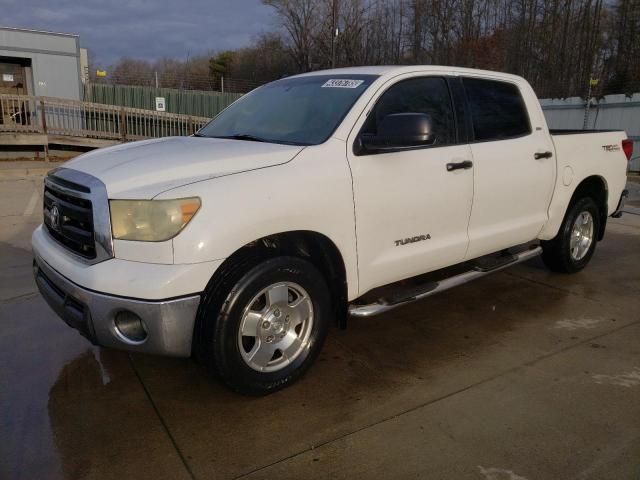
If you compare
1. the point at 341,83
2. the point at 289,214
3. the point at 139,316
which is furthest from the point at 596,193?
the point at 139,316

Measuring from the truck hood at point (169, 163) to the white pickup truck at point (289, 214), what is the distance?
0.04 feet

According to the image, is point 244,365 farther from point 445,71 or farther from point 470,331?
point 445,71

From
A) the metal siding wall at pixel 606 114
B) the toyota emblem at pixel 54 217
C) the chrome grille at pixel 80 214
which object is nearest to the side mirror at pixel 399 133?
the chrome grille at pixel 80 214


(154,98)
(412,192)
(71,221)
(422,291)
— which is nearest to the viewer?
(71,221)

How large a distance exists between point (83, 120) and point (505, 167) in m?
15.5

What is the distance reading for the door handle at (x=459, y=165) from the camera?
3.83 meters

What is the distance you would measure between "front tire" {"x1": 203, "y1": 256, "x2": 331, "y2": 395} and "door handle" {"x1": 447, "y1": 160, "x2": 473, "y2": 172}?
4.15ft

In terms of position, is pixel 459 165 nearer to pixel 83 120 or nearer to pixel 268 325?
pixel 268 325

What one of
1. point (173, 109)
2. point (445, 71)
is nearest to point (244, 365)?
point (445, 71)

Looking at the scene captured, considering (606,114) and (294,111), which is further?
(606,114)

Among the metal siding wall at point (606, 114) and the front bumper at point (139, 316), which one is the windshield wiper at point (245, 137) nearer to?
the front bumper at point (139, 316)

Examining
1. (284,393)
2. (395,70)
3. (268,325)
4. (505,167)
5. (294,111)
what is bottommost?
(284,393)

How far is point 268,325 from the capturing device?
10.3ft

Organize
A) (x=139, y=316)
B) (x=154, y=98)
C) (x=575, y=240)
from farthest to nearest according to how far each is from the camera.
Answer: (x=154, y=98) → (x=575, y=240) → (x=139, y=316)
